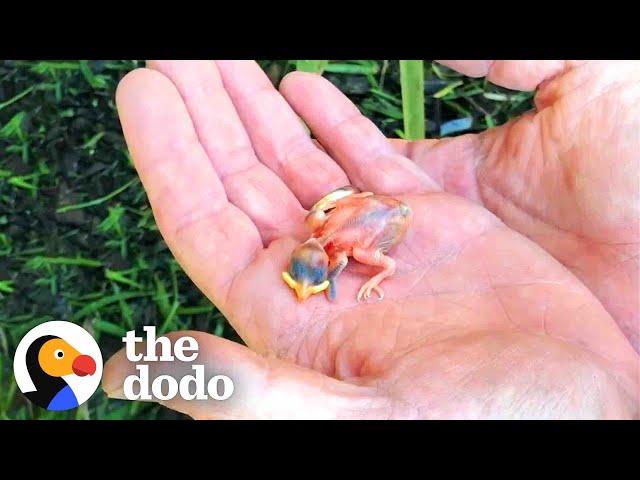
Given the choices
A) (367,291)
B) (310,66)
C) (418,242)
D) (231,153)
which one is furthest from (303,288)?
(310,66)

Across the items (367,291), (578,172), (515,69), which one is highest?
(515,69)

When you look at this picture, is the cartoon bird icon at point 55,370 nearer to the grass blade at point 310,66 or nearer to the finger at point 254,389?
the finger at point 254,389

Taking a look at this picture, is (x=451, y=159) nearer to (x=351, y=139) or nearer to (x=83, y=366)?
(x=351, y=139)

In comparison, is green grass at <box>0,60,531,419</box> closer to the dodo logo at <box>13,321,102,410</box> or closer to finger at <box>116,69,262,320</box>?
finger at <box>116,69,262,320</box>

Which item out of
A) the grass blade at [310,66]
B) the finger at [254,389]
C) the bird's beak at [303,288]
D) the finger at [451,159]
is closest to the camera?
the finger at [254,389]

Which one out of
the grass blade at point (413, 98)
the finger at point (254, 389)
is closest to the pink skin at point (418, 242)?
the finger at point (254, 389)

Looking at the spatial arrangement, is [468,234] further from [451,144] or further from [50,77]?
[50,77]

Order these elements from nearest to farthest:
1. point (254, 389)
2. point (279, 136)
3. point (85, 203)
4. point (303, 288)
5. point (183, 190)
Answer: point (254, 389) → point (303, 288) → point (183, 190) → point (279, 136) → point (85, 203)
